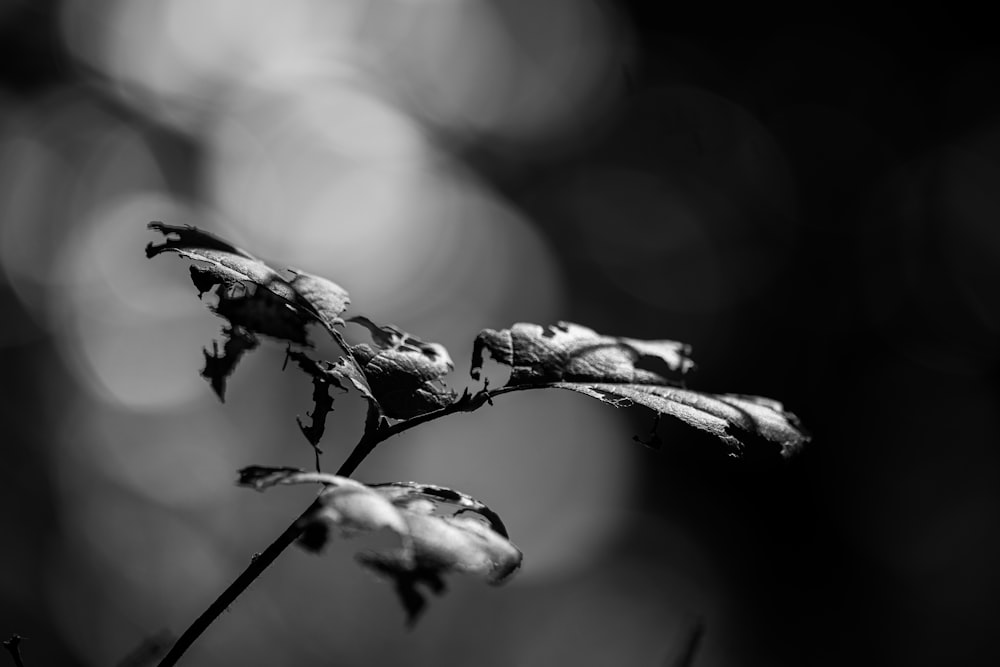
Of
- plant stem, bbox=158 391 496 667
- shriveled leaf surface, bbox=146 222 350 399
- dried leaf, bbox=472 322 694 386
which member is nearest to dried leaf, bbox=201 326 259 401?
shriveled leaf surface, bbox=146 222 350 399

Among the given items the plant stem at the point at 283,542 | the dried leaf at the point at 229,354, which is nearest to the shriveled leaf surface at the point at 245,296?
the dried leaf at the point at 229,354

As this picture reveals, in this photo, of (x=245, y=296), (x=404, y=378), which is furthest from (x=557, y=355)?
(x=245, y=296)

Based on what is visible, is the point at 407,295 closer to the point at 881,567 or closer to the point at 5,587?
the point at 5,587

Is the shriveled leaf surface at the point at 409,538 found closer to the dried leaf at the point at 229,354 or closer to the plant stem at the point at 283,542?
the plant stem at the point at 283,542

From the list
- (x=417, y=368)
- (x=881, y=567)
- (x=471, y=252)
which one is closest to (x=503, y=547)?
(x=417, y=368)

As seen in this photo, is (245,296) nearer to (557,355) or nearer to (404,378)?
(404,378)

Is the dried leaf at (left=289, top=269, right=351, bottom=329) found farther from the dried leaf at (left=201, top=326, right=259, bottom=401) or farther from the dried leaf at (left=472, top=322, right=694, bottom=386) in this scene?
the dried leaf at (left=472, top=322, right=694, bottom=386)
